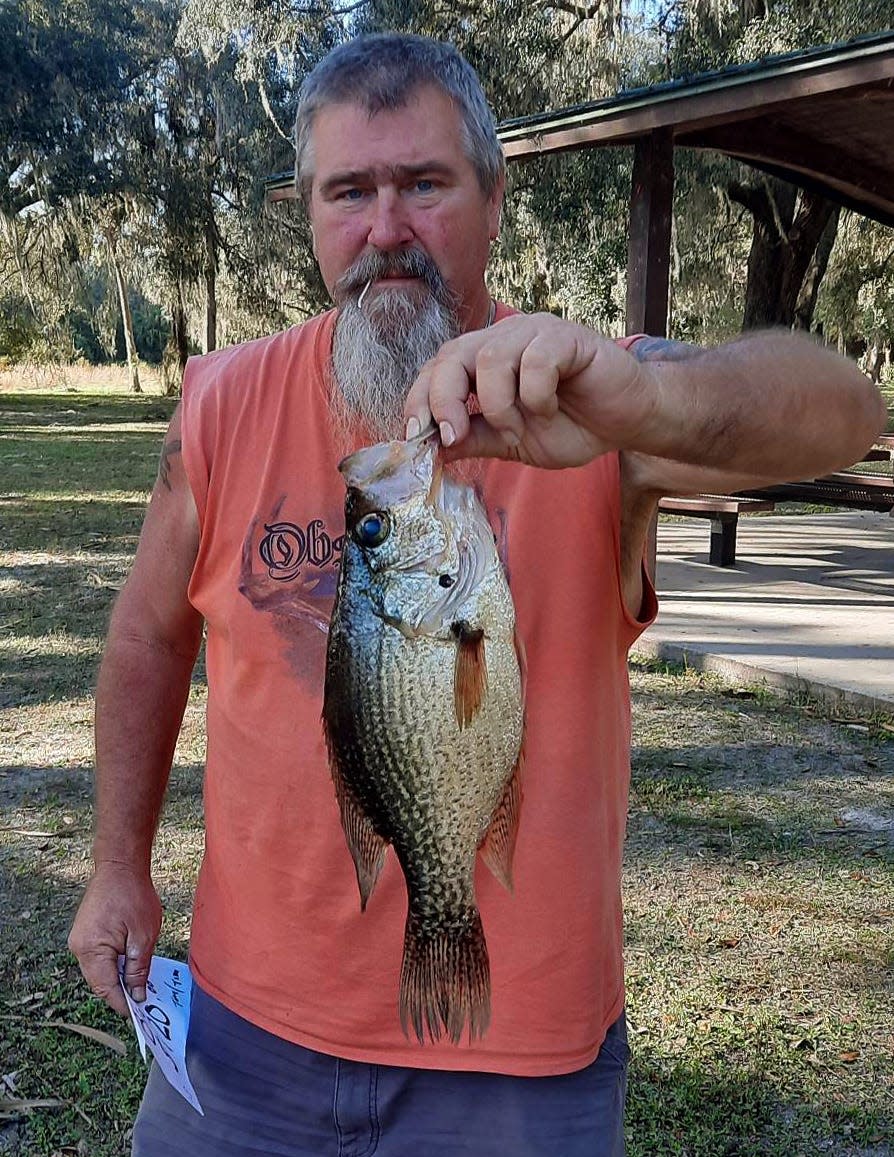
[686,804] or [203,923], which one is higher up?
[203,923]

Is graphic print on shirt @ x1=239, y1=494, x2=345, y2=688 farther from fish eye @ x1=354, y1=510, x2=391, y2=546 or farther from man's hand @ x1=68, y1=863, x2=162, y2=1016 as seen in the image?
man's hand @ x1=68, y1=863, x2=162, y2=1016

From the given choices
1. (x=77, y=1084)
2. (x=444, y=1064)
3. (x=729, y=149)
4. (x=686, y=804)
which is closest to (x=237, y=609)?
(x=444, y=1064)

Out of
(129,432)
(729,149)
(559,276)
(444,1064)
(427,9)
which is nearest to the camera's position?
(444,1064)

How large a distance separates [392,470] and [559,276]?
16.6m

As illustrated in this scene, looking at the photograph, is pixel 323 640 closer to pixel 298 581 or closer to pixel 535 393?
pixel 298 581

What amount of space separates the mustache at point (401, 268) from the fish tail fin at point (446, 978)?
1.00 metres

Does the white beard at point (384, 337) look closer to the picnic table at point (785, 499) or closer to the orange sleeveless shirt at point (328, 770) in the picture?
the orange sleeveless shirt at point (328, 770)

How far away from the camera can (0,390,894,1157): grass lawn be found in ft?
9.21

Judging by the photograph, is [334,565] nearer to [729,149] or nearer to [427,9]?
[729,149]

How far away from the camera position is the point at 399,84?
1.82 meters

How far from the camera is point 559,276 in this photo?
56.5 feet

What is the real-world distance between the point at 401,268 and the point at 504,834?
36.7 inches

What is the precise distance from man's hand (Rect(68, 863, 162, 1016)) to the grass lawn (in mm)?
1140

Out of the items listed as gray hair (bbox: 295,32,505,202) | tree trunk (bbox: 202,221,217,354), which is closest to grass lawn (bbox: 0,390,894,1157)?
gray hair (bbox: 295,32,505,202)
